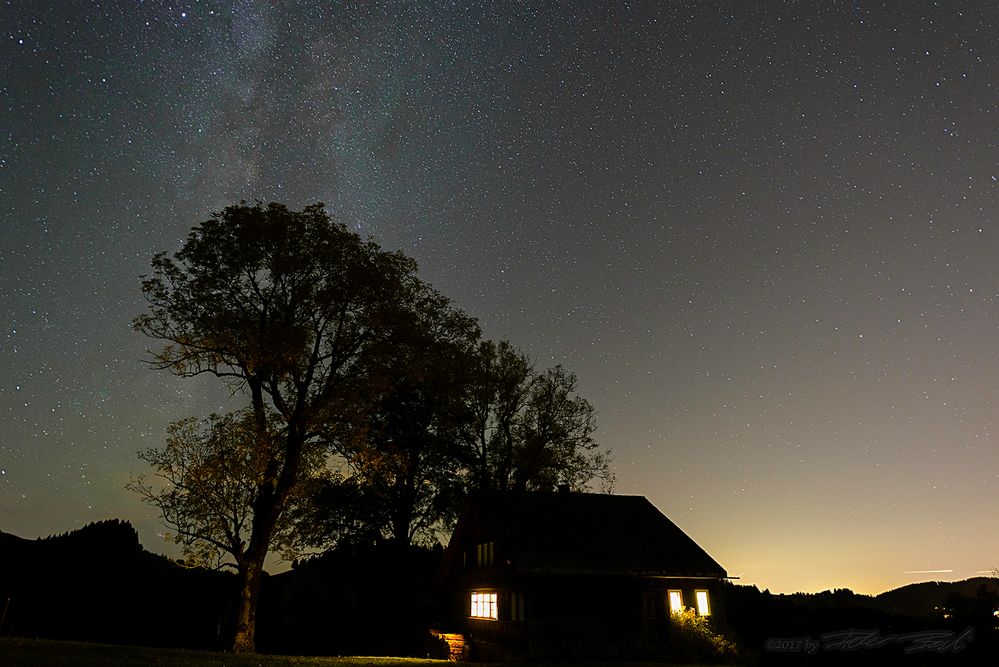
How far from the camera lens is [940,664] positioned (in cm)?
2714

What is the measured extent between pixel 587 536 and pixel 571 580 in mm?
3069

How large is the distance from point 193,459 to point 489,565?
15228mm

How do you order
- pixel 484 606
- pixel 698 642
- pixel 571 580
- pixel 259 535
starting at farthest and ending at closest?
pixel 484 606, pixel 571 580, pixel 698 642, pixel 259 535

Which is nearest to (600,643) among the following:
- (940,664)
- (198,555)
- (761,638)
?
(761,638)

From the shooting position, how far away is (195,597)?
125 ft

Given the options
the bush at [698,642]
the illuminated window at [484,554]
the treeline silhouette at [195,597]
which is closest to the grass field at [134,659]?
the bush at [698,642]

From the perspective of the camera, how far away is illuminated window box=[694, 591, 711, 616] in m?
30.5

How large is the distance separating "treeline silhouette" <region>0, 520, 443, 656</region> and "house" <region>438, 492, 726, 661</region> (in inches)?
285

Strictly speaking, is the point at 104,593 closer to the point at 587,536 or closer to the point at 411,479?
the point at 411,479

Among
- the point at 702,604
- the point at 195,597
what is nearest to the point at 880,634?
the point at 702,604

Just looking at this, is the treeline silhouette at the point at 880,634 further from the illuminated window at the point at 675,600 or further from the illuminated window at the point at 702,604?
the illuminated window at the point at 675,600

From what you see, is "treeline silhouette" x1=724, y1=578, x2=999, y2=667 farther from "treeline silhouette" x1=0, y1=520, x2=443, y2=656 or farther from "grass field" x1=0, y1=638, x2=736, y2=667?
"treeline silhouette" x1=0, y1=520, x2=443, y2=656

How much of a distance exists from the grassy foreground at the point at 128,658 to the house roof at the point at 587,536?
6969 millimetres

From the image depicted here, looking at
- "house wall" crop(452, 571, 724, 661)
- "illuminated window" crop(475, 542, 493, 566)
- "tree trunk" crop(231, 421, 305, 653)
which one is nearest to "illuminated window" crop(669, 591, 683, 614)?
"house wall" crop(452, 571, 724, 661)
